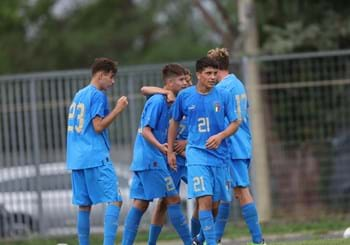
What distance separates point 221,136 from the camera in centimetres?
1272

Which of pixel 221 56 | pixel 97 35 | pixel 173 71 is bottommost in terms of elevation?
pixel 173 71

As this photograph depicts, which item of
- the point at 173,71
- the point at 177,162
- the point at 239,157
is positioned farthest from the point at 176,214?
the point at 173,71

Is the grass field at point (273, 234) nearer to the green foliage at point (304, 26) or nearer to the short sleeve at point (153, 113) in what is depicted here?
the short sleeve at point (153, 113)

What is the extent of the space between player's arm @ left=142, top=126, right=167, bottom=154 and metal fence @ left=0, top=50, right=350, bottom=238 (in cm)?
543

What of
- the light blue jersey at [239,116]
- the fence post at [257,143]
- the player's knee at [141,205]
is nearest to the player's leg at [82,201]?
the player's knee at [141,205]

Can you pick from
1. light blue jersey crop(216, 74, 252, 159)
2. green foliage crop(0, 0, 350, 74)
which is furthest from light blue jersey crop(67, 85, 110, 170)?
green foliage crop(0, 0, 350, 74)

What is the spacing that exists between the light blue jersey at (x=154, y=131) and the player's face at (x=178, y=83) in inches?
7.4

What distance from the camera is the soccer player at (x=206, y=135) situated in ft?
41.6

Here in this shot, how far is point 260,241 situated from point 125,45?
27.0 meters

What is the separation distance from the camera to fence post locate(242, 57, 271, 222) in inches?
757

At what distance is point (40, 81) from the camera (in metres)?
19.1

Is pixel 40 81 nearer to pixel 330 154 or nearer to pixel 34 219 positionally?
pixel 34 219

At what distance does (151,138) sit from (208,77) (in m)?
1.09

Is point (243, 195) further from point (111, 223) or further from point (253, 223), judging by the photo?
point (111, 223)
